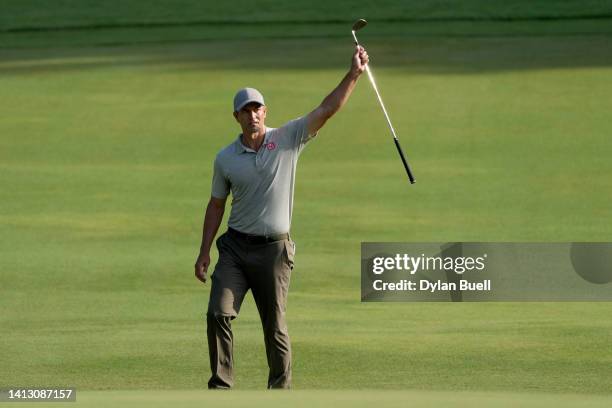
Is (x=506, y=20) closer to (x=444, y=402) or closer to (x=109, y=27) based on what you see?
(x=109, y=27)

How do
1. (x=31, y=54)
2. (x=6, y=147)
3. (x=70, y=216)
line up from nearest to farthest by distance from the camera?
(x=70, y=216) → (x=6, y=147) → (x=31, y=54)

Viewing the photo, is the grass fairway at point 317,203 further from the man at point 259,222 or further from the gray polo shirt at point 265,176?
the gray polo shirt at point 265,176

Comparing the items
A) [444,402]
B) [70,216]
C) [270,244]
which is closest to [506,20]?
[70,216]

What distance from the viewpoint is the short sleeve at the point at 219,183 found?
27.4ft

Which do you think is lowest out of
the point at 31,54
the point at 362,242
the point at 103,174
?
the point at 362,242

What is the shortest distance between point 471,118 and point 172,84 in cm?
424

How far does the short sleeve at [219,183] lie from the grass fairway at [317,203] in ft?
4.30

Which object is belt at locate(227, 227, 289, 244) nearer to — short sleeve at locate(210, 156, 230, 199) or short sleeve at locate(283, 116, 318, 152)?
short sleeve at locate(210, 156, 230, 199)

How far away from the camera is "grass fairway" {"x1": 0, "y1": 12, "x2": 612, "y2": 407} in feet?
32.4

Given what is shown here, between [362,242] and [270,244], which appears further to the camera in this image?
[362,242]

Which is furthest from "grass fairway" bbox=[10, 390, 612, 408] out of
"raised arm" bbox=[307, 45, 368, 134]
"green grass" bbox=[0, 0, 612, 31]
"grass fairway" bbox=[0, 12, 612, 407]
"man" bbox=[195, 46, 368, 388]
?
"green grass" bbox=[0, 0, 612, 31]

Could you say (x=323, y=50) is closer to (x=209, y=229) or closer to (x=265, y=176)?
(x=209, y=229)

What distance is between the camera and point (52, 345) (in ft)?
→ 34.6

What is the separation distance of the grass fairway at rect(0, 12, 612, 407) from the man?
0.90 m
